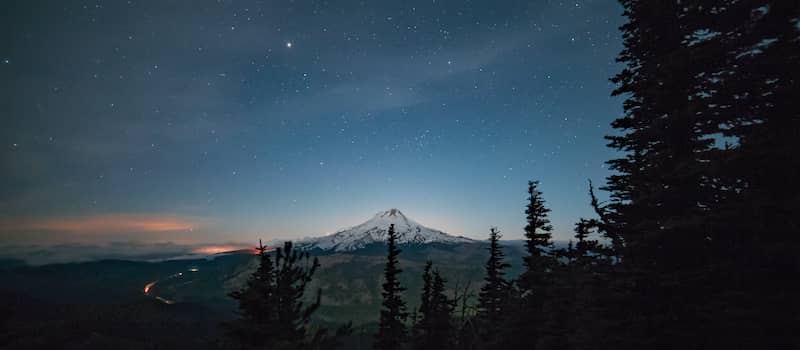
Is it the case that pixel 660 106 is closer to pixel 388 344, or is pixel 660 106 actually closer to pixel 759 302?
pixel 759 302

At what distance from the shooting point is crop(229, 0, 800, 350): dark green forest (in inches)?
274

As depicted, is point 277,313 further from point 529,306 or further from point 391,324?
point 391,324

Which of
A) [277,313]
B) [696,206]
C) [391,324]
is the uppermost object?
[696,206]

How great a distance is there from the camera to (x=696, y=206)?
878 cm

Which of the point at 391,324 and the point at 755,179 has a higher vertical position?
the point at 755,179

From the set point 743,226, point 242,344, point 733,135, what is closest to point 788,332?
point 743,226

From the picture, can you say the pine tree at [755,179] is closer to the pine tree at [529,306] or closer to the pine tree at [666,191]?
the pine tree at [666,191]

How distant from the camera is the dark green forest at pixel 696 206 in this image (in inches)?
274

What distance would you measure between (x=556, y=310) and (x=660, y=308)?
14.1 metres

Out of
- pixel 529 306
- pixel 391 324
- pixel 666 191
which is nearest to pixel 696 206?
pixel 666 191

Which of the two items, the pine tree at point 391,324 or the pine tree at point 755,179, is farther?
the pine tree at point 391,324

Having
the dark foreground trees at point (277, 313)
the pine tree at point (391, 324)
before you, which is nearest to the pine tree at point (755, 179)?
the dark foreground trees at point (277, 313)

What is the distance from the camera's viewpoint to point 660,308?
884 centimetres

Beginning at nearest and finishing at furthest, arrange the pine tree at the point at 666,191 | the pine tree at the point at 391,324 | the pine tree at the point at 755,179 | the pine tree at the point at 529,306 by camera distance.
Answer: the pine tree at the point at 755,179 → the pine tree at the point at 666,191 → the pine tree at the point at 529,306 → the pine tree at the point at 391,324
